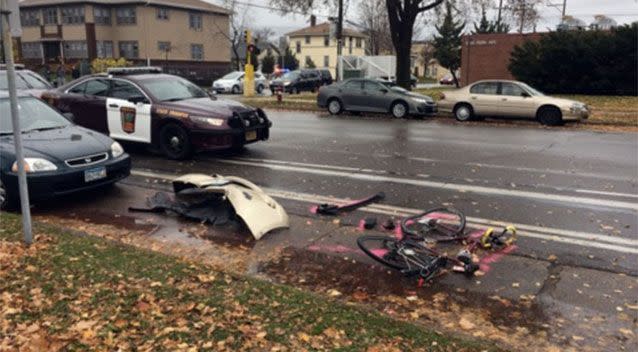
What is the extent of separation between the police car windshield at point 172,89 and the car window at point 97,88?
2.75 feet

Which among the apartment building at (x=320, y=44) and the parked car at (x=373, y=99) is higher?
the apartment building at (x=320, y=44)

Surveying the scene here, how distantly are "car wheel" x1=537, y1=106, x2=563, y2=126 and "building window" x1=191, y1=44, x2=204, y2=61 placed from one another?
45450mm

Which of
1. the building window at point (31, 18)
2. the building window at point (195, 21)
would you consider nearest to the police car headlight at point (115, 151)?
the building window at point (195, 21)

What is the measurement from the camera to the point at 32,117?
27.6ft

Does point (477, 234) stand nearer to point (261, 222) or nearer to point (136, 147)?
point (261, 222)

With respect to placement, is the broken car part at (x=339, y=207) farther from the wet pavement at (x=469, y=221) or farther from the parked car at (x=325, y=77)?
the parked car at (x=325, y=77)

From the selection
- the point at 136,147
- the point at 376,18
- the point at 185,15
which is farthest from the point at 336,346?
the point at 376,18

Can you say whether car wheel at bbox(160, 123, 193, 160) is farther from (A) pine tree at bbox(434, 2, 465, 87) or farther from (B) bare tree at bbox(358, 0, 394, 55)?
(B) bare tree at bbox(358, 0, 394, 55)

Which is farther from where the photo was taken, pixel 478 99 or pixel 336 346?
pixel 478 99

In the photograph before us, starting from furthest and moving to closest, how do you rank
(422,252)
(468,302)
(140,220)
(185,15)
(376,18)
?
1. (376,18)
2. (185,15)
3. (140,220)
4. (422,252)
5. (468,302)

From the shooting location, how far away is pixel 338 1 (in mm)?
27266

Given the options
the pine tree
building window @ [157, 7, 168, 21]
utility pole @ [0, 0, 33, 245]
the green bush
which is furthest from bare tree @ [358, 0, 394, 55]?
utility pole @ [0, 0, 33, 245]

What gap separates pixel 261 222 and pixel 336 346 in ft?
9.13

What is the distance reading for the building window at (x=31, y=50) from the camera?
56.2 m
